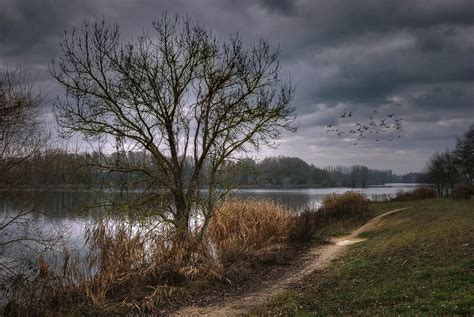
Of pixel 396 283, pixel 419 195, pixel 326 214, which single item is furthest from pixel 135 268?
pixel 419 195

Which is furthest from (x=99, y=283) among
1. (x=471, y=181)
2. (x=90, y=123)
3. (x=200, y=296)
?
(x=471, y=181)

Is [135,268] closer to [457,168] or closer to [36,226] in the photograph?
[36,226]

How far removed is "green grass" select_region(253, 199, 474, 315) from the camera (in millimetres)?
6180

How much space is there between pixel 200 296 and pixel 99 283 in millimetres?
2405

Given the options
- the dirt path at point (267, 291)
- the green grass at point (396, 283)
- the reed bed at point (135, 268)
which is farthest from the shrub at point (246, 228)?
the green grass at point (396, 283)

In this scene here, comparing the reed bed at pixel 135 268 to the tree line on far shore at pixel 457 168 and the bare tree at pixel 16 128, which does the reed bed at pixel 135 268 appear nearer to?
the bare tree at pixel 16 128

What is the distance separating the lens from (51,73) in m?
11.0

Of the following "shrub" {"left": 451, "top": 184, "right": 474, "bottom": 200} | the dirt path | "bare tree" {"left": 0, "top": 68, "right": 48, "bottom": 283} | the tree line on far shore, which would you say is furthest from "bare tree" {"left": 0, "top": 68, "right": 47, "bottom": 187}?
the tree line on far shore

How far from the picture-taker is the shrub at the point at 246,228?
1327 centimetres

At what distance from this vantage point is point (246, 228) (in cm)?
1505

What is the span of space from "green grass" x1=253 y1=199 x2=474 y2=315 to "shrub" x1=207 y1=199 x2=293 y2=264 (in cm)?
328

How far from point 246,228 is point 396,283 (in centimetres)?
795

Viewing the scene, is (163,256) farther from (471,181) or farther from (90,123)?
(471,181)

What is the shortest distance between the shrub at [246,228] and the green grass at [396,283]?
328 centimetres
